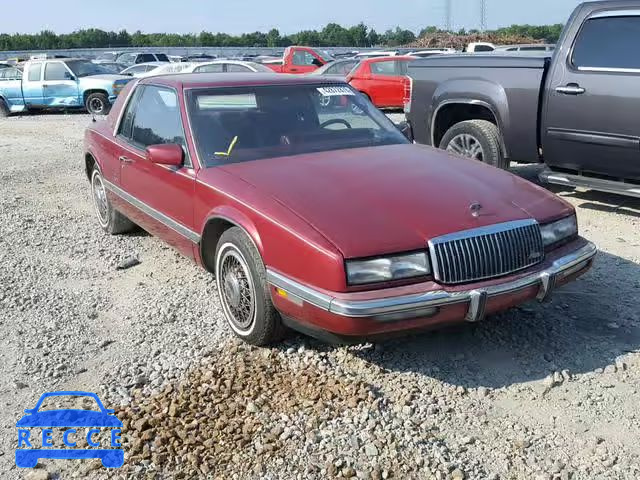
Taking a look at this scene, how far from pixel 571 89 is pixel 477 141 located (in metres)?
1.25

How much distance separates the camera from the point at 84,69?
19062 mm

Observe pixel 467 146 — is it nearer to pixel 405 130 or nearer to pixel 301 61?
pixel 405 130

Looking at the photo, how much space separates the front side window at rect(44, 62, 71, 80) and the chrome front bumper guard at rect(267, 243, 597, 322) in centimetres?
1733

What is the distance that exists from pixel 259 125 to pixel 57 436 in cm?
239

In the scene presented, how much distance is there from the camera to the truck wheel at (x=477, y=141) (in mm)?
7133

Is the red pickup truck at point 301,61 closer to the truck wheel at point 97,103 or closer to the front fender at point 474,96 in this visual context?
the truck wheel at point 97,103

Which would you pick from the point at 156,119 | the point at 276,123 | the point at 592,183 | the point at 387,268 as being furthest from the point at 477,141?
the point at 387,268

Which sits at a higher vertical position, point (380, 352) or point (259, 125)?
point (259, 125)

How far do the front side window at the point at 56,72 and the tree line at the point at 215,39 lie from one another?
4020 centimetres

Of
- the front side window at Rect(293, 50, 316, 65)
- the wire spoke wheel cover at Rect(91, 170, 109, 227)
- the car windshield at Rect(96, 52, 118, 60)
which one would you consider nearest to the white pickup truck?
the front side window at Rect(293, 50, 316, 65)

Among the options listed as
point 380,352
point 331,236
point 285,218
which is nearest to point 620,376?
point 380,352

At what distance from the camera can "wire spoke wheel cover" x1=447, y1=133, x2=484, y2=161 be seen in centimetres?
736

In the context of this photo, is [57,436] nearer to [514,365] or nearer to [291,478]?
[291,478]

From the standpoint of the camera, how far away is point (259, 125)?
462cm
